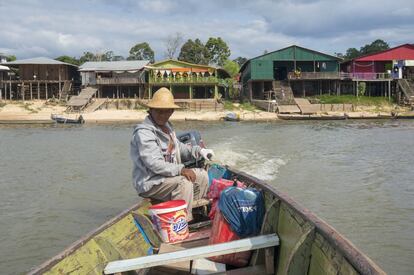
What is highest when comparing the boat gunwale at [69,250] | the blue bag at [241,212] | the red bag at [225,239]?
the blue bag at [241,212]

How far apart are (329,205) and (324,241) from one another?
7162mm

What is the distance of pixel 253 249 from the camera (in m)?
3.71

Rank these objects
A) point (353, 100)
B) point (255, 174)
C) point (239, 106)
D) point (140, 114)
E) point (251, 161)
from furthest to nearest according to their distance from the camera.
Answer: point (239, 106) → point (353, 100) → point (140, 114) → point (251, 161) → point (255, 174)

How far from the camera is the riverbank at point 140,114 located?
126 ft

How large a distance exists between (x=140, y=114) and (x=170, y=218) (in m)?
36.2

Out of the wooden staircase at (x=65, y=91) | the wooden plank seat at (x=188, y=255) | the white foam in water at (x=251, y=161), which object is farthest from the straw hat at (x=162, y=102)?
the wooden staircase at (x=65, y=91)

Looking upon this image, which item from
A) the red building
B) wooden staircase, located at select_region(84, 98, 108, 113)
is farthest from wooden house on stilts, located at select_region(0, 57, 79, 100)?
the red building

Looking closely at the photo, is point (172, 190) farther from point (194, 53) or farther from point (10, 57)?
point (10, 57)

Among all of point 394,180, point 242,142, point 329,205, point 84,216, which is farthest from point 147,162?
point 242,142

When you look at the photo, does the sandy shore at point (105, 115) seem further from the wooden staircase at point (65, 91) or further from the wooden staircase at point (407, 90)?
the wooden staircase at point (407, 90)

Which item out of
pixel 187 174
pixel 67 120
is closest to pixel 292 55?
pixel 67 120

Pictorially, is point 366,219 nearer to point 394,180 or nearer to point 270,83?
point 394,180

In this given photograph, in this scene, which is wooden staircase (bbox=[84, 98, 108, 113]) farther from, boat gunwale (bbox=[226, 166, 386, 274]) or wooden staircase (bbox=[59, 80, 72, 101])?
boat gunwale (bbox=[226, 166, 386, 274])

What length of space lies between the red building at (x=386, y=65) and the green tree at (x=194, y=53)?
24260mm
